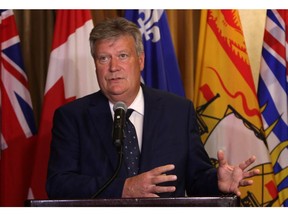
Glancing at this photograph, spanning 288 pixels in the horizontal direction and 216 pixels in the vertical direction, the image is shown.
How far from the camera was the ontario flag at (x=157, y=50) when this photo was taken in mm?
3381

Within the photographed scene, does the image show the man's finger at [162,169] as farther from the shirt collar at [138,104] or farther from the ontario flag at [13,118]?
the ontario flag at [13,118]

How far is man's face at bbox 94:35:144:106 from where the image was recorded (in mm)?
2369

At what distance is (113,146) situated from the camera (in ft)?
7.58

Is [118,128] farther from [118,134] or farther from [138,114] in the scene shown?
[138,114]

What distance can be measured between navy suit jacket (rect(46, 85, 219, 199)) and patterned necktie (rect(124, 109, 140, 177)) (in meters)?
0.03

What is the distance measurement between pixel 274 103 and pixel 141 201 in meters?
2.22

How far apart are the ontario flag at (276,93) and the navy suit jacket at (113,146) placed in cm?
105

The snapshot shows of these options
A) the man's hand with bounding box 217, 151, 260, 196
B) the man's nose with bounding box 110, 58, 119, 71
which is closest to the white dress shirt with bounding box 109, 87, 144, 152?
the man's nose with bounding box 110, 58, 119, 71

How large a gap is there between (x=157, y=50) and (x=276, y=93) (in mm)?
742

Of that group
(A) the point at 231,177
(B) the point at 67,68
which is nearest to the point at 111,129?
(A) the point at 231,177

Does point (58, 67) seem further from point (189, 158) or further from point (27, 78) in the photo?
point (189, 158)

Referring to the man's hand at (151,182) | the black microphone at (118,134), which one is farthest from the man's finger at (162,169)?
the black microphone at (118,134)
